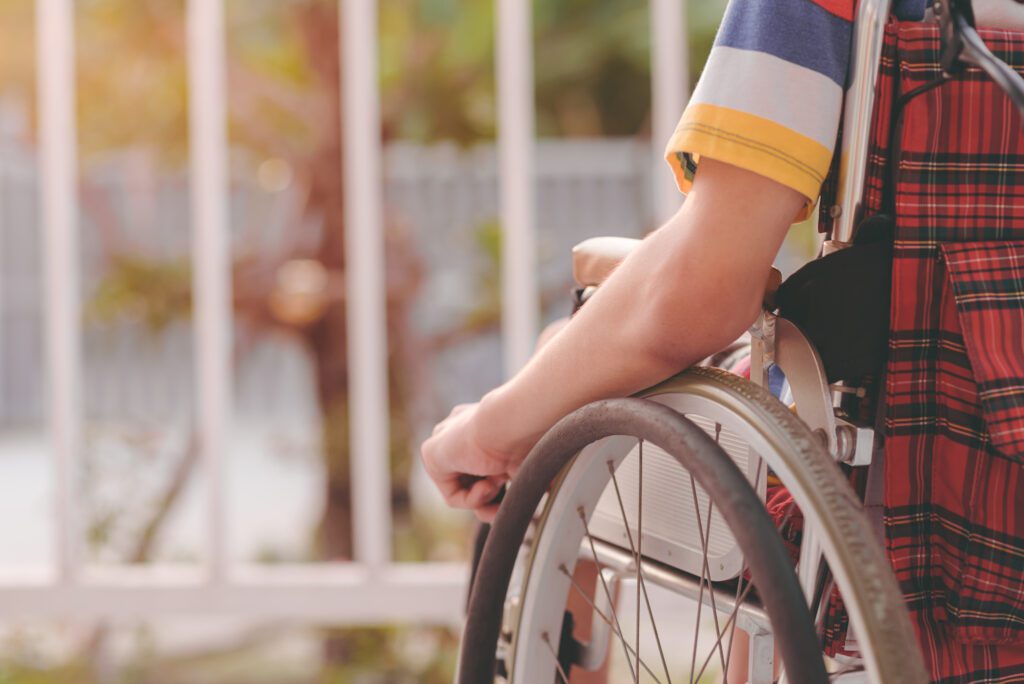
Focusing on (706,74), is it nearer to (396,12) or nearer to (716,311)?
(716,311)

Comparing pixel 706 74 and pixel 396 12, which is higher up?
pixel 396 12

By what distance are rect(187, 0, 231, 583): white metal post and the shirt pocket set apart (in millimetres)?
1453

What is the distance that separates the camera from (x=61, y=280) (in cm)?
191

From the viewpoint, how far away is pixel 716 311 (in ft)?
2.25

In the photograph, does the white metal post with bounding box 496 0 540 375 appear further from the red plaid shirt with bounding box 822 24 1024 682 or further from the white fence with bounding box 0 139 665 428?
the red plaid shirt with bounding box 822 24 1024 682

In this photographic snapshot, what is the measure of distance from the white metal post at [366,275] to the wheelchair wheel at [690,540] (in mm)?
899

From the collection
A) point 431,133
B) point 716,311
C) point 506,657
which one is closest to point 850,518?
point 716,311

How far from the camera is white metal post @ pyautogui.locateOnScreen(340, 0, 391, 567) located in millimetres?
1842

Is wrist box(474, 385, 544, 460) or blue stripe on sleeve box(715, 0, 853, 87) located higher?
blue stripe on sleeve box(715, 0, 853, 87)

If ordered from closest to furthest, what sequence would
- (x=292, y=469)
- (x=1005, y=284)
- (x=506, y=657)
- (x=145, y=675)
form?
(x=1005, y=284), (x=506, y=657), (x=145, y=675), (x=292, y=469)

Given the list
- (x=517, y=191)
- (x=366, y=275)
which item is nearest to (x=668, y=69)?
(x=517, y=191)

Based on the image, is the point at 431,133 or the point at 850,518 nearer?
the point at 850,518

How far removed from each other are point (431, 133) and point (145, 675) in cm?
139

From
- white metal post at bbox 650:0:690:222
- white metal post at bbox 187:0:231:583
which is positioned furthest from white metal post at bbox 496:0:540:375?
white metal post at bbox 187:0:231:583
